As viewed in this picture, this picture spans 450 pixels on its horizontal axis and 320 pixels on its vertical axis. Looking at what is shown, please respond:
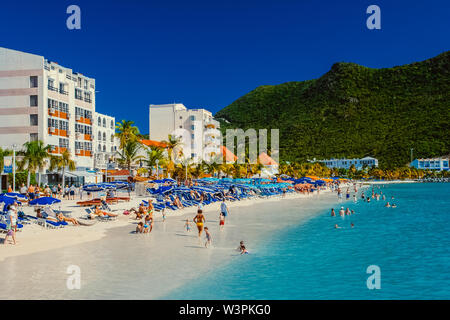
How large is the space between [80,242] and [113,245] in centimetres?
174

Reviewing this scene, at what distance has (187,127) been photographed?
300ft

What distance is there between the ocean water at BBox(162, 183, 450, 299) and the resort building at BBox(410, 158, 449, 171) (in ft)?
466

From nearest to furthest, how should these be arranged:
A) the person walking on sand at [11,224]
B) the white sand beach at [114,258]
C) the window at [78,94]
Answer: the white sand beach at [114,258], the person walking on sand at [11,224], the window at [78,94]

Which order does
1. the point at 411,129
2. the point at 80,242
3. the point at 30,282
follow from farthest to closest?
1. the point at 411,129
2. the point at 80,242
3. the point at 30,282

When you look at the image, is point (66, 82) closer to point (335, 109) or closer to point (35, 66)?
point (35, 66)

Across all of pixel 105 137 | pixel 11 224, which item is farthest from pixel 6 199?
pixel 105 137

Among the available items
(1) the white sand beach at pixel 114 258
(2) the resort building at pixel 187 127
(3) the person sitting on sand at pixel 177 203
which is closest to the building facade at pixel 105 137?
(2) the resort building at pixel 187 127

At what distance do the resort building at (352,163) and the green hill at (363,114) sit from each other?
3.44 m

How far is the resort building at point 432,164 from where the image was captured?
501 ft

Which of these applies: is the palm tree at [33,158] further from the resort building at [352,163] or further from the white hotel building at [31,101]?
the resort building at [352,163]

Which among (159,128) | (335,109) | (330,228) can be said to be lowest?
(330,228)

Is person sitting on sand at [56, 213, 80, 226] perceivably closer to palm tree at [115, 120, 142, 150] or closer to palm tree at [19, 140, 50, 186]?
palm tree at [19, 140, 50, 186]
